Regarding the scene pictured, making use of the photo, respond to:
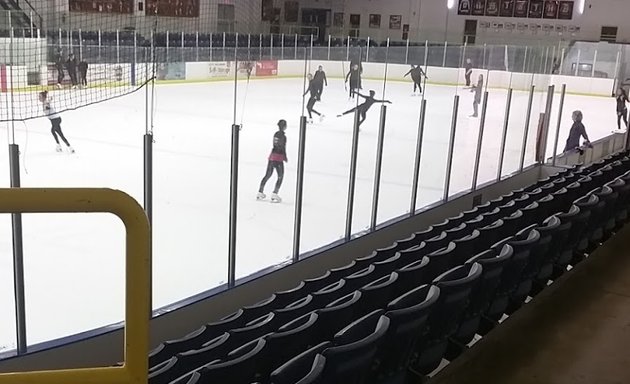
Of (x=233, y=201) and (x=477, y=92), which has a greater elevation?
(x=477, y=92)

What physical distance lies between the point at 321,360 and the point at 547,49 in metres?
8.57

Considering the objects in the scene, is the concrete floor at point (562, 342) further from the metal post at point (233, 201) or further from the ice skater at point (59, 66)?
the ice skater at point (59, 66)

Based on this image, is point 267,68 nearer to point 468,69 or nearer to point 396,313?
point 468,69

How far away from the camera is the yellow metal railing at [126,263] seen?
0.88m

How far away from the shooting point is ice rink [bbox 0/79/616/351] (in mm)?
4777

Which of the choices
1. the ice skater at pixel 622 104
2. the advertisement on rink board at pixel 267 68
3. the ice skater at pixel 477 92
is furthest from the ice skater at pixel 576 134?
the advertisement on rink board at pixel 267 68

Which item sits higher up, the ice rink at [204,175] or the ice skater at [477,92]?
the ice skater at [477,92]

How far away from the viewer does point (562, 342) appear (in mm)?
2701

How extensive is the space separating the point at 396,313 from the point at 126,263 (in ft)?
4.10

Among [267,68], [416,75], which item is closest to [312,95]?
[267,68]

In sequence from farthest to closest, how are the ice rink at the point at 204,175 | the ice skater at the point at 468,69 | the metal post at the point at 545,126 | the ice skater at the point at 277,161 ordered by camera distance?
the metal post at the point at 545,126
the ice skater at the point at 468,69
the ice skater at the point at 277,161
the ice rink at the point at 204,175

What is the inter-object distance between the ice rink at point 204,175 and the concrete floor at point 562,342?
2084 mm

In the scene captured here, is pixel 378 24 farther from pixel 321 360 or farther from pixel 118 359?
pixel 321 360

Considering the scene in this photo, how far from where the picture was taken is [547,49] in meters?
9.40
